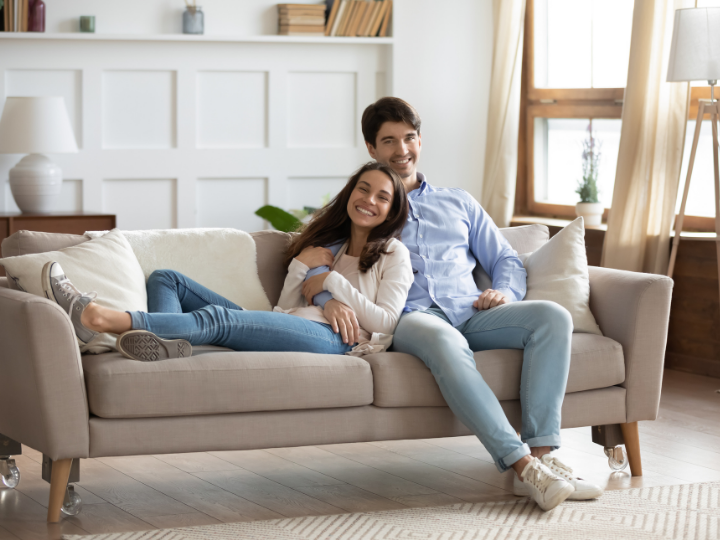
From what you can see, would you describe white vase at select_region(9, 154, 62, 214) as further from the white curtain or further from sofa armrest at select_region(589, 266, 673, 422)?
sofa armrest at select_region(589, 266, 673, 422)

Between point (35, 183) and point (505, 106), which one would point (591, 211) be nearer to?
point (505, 106)

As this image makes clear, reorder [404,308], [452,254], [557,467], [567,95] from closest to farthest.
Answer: [557,467] → [404,308] → [452,254] → [567,95]

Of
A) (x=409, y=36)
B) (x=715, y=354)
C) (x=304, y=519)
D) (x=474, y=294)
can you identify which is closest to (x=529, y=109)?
(x=409, y=36)

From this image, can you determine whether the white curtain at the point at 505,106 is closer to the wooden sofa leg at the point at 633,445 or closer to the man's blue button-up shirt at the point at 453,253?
the man's blue button-up shirt at the point at 453,253

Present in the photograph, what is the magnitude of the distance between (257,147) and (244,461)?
2706 mm

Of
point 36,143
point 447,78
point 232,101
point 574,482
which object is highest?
point 447,78

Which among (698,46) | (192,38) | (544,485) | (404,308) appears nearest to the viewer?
(544,485)

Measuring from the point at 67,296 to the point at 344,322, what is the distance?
2.45ft

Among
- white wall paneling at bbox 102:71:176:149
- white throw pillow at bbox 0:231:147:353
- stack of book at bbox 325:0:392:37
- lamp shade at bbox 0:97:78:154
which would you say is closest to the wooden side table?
lamp shade at bbox 0:97:78:154

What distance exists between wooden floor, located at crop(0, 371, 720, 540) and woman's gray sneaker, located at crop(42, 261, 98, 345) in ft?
1.56

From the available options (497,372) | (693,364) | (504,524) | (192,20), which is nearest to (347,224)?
(497,372)

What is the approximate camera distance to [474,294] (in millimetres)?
2896

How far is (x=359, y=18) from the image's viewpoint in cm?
536

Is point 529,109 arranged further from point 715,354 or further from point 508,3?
point 715,354
